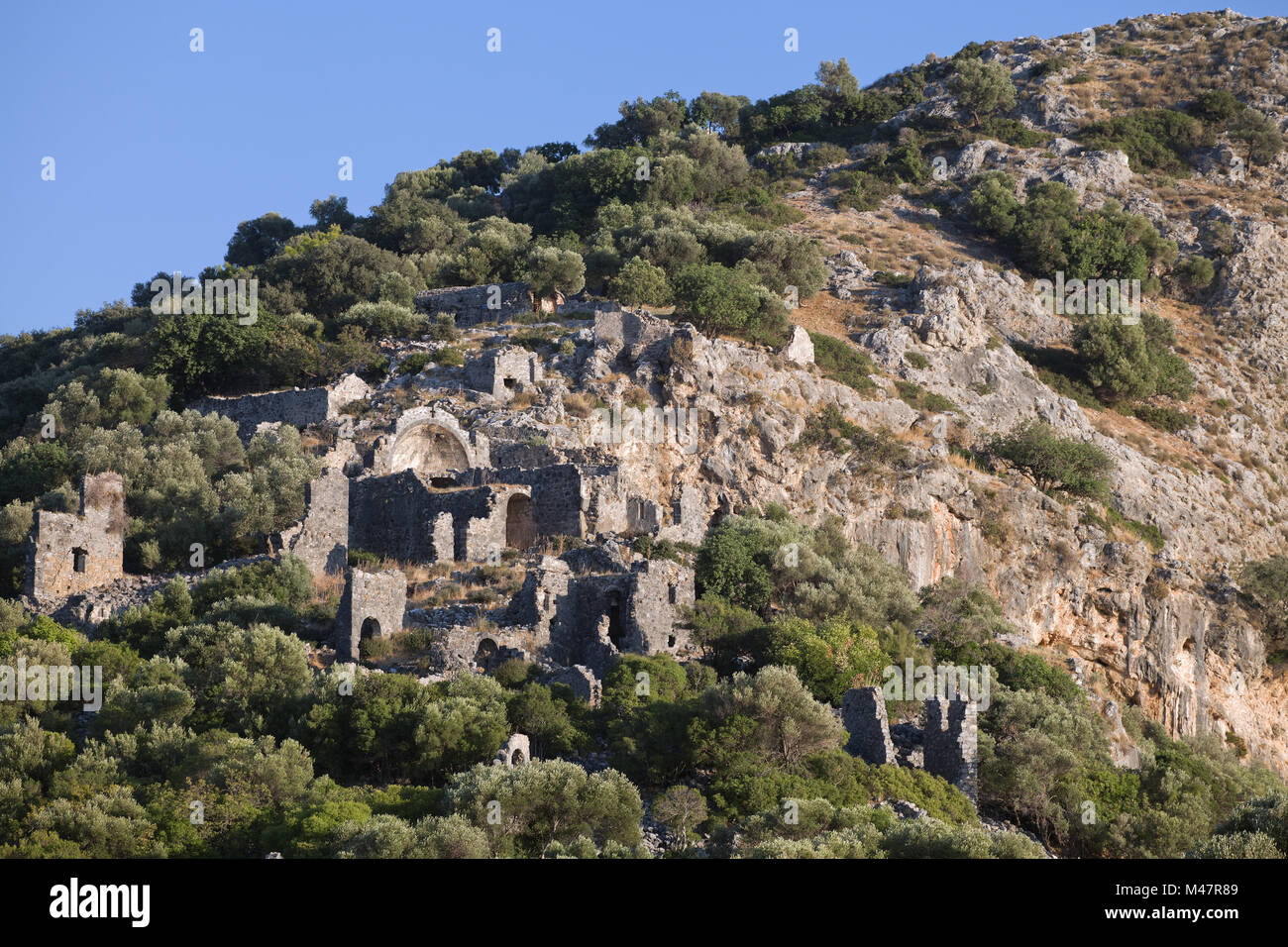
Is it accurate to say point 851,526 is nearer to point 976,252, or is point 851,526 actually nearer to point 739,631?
point 739,631

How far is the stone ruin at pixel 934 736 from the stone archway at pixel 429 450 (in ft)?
59.6

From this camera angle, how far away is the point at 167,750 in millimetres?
35500

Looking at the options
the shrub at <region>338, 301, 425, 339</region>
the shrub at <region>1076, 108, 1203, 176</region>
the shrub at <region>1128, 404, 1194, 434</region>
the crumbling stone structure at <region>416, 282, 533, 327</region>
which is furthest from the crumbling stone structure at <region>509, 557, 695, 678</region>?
the shrub at <region>1076, 108, 1203, 176</region>

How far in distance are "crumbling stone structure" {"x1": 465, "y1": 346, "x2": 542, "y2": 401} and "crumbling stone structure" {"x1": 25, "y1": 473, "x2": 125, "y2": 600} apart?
555 inches

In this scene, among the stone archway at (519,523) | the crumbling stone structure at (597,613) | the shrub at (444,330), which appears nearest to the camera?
the crumbling stone structure at (597,613)

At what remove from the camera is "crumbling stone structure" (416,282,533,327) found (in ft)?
222

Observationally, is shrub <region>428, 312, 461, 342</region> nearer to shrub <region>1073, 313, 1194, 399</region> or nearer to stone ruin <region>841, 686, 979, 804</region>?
shrub <region>1073, 313, 1194, 399</region>

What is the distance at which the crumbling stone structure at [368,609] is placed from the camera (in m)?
40.6

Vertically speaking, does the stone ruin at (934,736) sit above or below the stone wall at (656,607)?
below

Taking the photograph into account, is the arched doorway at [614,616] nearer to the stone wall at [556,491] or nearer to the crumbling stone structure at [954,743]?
the stone wall at [556,491]

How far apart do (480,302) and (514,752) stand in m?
36.3

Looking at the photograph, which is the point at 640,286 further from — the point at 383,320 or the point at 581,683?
the point at 581,683

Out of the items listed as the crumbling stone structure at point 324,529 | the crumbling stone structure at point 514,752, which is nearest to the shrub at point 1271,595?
the crumbling stone structure at point 324,529
